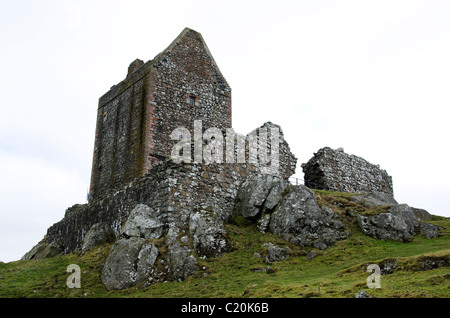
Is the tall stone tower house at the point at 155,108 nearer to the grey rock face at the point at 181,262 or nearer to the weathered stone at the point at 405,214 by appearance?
the grey rock face at the point at 181,262

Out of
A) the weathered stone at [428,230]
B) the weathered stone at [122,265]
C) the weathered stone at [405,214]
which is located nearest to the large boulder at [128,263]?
the weathered stone at [122,265]

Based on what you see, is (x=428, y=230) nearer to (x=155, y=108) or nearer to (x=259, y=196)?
(x=259, y=196)

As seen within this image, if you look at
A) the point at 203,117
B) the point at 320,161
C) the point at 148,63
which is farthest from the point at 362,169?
the point at 148,63

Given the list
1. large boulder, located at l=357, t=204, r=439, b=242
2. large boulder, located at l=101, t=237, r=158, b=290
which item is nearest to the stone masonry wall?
large boulder, located at l=101, t=237, r=158, b=290

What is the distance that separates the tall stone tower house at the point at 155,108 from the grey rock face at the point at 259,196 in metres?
6.82

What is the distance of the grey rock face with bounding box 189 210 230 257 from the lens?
54.9 ft

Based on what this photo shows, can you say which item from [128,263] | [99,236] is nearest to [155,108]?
[99,236]

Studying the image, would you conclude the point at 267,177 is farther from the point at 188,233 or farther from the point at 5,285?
the point at 5,285

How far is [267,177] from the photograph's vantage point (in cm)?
2055

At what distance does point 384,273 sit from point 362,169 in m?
21.1

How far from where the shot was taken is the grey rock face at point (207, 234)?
16719 mm

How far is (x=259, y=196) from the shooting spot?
19953 mm

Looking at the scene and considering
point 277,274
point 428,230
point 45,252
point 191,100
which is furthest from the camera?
point 191,100

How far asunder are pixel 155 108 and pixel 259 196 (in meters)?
9.60
